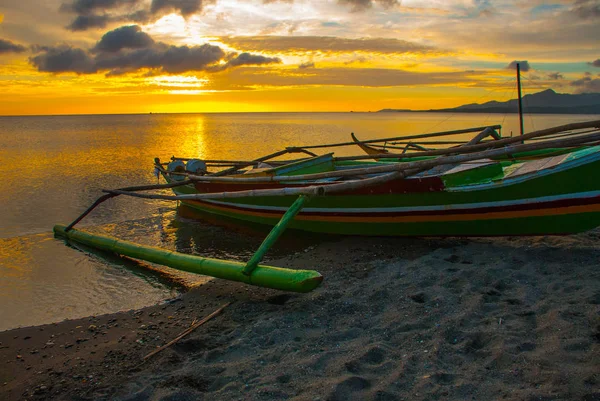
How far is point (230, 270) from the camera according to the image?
5.27 m

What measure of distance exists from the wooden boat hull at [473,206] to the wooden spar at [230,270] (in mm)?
2536

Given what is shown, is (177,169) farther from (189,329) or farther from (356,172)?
(189,329)

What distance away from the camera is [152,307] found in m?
5.61

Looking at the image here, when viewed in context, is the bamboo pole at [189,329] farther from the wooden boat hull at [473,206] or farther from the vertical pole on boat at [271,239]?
the wooden boat hull at [473,206]

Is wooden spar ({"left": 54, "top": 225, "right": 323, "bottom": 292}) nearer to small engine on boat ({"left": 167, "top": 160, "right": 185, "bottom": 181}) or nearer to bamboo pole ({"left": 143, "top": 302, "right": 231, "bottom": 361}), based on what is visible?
bamboo pole ({"left": 143, "top": 302, "right": 231, "bottom": 361})

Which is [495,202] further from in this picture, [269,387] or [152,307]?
[152,307]

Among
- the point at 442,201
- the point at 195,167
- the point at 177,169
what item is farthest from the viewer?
the point at 177,169

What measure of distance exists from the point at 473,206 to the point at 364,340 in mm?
3300

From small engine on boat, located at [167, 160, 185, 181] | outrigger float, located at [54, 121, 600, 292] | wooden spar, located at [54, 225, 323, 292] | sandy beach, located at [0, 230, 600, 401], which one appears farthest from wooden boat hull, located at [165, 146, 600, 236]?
small engine on boat, located at [167, 160, 185, 181]

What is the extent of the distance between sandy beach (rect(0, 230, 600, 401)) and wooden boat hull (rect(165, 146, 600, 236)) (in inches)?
16.1

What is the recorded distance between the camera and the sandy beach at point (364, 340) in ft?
9.92

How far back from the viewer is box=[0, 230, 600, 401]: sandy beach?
302 centimetres

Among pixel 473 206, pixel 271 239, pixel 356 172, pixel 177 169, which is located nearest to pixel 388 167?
pixel 356 172

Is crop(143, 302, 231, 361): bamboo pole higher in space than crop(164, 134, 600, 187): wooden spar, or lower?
lower
